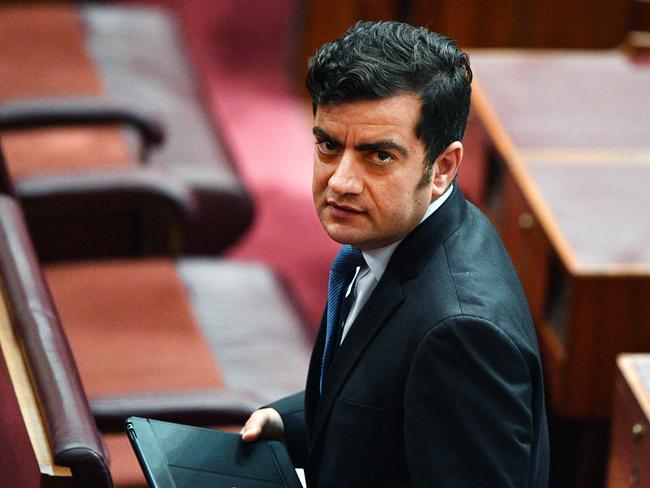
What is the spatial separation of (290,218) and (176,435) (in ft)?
3.77

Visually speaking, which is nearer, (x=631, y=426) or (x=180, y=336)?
(x=631, y=426)

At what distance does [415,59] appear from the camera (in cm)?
66

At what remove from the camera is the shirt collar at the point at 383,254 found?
0.71m

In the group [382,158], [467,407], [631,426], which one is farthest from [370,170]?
[631,426]

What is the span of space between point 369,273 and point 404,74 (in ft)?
0.41

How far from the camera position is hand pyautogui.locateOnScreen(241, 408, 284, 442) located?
0.78 m

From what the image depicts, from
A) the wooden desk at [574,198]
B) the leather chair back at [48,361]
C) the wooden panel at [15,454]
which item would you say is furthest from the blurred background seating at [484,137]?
the wooden panel at [15,454]

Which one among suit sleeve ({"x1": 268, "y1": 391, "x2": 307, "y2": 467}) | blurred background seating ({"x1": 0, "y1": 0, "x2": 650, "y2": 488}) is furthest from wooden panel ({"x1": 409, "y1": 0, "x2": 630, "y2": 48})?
suit sleeve ({"x1": 268, "y1": 391, "x2": 307, "y2": 467})

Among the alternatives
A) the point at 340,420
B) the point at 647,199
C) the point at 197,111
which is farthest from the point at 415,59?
the point at 197,111

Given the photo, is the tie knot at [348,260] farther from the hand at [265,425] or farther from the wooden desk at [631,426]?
the wooden desk at [631,426]

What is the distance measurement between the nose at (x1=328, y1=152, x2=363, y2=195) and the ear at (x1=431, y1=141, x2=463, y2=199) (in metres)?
0.04

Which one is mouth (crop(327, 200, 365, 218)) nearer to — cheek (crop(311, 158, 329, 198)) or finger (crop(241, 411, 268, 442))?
cheek (crop(311, 158, 329, 198))

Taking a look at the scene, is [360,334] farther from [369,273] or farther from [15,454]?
[15,454]

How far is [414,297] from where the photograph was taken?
0.69 m
